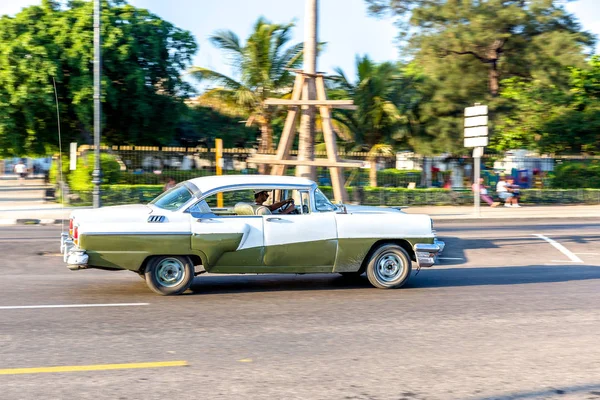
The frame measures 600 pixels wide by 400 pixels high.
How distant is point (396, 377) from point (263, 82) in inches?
993

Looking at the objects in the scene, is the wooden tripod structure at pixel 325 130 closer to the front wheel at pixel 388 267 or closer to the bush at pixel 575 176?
the front wheel at pixel 388 267

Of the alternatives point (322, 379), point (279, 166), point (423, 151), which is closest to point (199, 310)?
point (322, 379)

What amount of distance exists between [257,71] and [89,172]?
26.9ft

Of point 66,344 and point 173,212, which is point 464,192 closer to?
point 173,212

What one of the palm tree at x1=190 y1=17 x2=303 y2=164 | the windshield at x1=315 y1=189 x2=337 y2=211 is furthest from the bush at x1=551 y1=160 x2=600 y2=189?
the windshield at x1=315 y1=189 x2=337 y2=211

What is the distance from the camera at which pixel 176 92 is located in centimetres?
3347

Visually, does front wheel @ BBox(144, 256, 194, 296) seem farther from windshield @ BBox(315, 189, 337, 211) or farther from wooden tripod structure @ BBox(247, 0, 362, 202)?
wooden tripod structure @ BBox(247, 0, 362, 202)

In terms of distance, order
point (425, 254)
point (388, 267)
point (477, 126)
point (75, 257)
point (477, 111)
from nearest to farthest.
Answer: point (75, 257), point (425, 254), point (388, 267), point (477, 111), point (477, 126)

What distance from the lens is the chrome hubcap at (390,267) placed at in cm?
1005

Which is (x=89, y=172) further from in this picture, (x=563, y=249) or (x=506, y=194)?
(x=563, y=249)

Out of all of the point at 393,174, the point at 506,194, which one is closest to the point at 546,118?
the point at 506,194

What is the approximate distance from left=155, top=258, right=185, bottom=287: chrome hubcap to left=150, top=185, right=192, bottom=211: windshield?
69 cm

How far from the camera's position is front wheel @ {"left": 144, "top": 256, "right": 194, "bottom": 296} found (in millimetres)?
9102

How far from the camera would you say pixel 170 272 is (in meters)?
9.20
